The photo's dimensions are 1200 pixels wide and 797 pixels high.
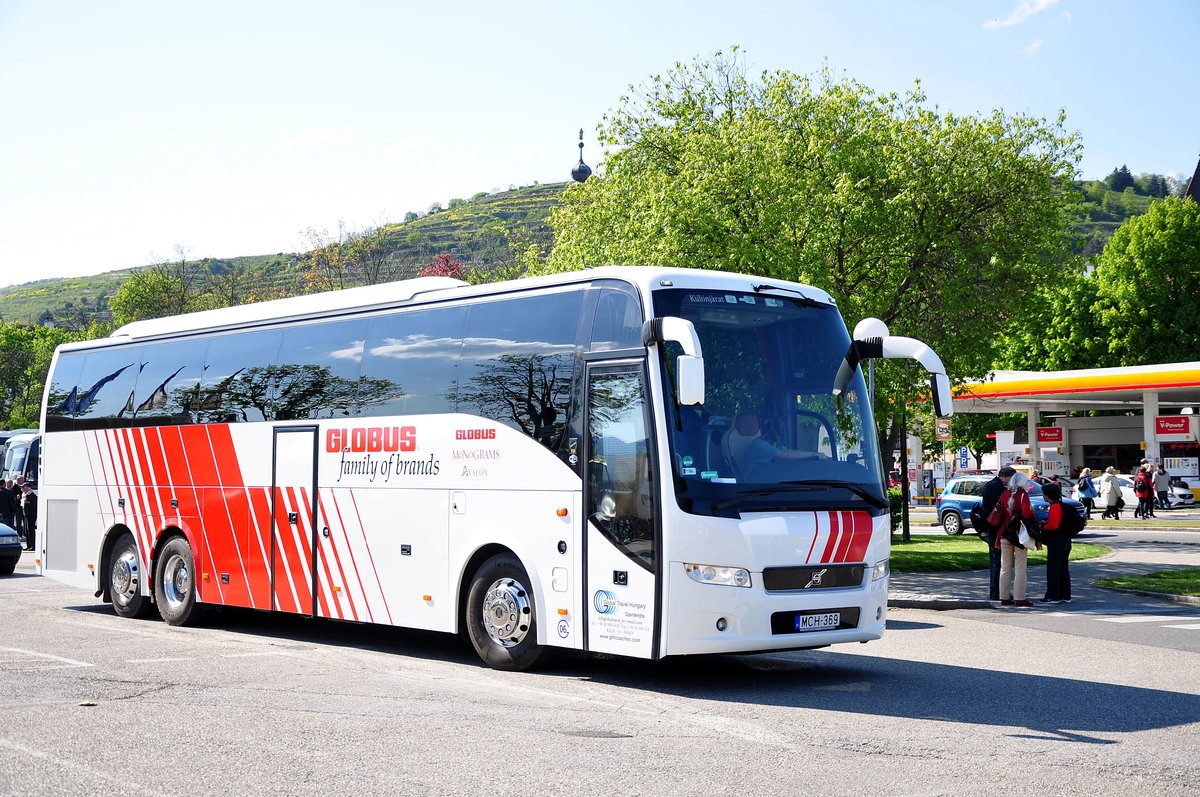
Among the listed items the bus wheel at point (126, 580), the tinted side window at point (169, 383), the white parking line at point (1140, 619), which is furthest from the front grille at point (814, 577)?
the bus wheel at point (126, 580)

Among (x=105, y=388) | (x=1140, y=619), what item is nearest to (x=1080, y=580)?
(x=1140, y=619)

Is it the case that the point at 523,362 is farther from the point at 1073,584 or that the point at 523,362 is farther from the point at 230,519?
Answer: the point at 1073,584

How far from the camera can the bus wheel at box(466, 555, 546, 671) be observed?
11.3 m

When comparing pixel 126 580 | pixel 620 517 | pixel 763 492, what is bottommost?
pixel 126 580

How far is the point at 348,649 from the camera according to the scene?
13.5m

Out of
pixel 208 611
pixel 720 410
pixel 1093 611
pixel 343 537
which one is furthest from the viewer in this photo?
pixel 1093 611

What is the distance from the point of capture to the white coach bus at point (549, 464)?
33.7 ft

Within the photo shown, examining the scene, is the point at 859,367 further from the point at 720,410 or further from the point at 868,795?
the point at 868,795

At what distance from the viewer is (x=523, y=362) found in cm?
1165

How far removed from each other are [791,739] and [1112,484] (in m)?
40.2

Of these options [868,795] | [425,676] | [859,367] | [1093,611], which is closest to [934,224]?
[1093,611]

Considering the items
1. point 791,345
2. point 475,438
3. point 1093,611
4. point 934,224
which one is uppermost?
point 934,224

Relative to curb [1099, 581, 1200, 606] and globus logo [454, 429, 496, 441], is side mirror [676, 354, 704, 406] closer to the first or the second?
globus logo [454, 429, 496, 441]

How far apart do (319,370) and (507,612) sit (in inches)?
153
